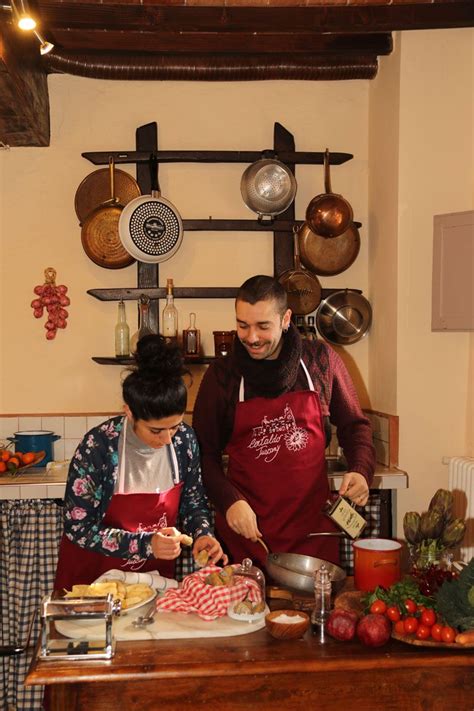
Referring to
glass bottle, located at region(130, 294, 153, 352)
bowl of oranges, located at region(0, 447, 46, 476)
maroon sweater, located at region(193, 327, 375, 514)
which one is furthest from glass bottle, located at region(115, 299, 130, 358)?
maroon sweater, located at region(193, 327, 375, 514)

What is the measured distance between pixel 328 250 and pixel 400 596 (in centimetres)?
272

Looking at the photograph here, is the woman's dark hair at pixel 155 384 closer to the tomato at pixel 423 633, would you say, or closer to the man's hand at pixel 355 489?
the man's hand at pixel 355 489

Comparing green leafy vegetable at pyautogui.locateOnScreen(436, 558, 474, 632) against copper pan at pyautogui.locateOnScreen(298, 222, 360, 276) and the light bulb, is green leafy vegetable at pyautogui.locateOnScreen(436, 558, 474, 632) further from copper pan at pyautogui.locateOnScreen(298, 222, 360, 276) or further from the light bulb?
copper pan at pyautogui.locateOnScreen(298, 222, 360, 276)

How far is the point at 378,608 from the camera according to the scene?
2.14 m

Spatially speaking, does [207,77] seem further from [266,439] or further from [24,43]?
[266,439]

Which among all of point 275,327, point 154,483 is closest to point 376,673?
point 154,483

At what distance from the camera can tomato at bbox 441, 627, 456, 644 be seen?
2033 mm

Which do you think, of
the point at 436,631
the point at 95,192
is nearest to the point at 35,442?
the point at 95,192

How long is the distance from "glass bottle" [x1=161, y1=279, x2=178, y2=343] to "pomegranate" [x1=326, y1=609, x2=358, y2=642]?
2564mm

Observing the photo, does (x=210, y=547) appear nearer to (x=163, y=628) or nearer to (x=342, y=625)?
(x=163, y=628)

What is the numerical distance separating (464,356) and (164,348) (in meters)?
2.13

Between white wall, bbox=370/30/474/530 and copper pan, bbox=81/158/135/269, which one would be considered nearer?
white wall, bbox=370/30/474/530

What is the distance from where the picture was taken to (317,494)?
10.2 ft

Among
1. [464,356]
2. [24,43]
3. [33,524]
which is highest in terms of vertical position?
[24,43]
